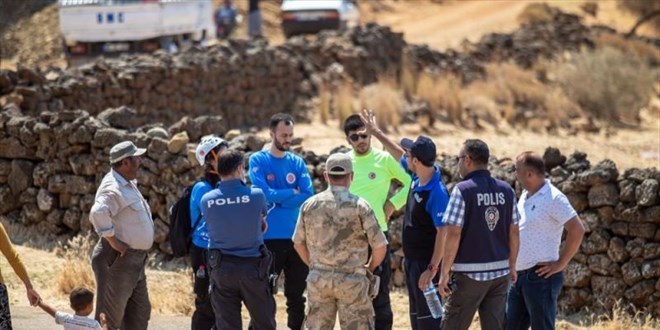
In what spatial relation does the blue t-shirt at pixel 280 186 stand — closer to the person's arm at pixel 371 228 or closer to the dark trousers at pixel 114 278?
the dark trousers at pixel 114 278

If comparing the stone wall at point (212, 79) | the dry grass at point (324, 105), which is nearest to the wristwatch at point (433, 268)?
the stone wall at point (212, 79)

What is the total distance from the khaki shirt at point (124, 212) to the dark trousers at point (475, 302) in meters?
2.13

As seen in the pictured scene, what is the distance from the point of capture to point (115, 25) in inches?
1013

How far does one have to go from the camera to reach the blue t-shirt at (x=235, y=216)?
8453mm

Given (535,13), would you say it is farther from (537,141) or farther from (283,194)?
(283,194)

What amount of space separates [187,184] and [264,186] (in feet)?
10.0

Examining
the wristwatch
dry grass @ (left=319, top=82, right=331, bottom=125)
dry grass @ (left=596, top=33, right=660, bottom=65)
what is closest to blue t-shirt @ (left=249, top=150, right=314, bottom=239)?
the wristwatch

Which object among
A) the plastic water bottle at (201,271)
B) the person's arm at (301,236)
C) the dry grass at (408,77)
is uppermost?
the dry grass at (408,77)

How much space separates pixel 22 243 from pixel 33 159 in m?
0.99

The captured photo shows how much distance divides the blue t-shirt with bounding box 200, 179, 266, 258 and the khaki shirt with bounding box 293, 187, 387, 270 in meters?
0.43

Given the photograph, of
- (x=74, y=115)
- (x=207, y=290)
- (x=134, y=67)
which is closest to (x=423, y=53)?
(x=134, y=67)

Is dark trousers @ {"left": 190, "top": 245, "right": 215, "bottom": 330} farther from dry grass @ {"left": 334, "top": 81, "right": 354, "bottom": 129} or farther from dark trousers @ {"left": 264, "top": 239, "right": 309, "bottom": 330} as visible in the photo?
dry grass @ {"left": 334, "top": 81, "right": 354, "bottom": 129}

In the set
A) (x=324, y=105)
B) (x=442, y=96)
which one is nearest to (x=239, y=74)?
(x=324, y=105)

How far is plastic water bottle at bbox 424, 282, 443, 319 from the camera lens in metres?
8.81
